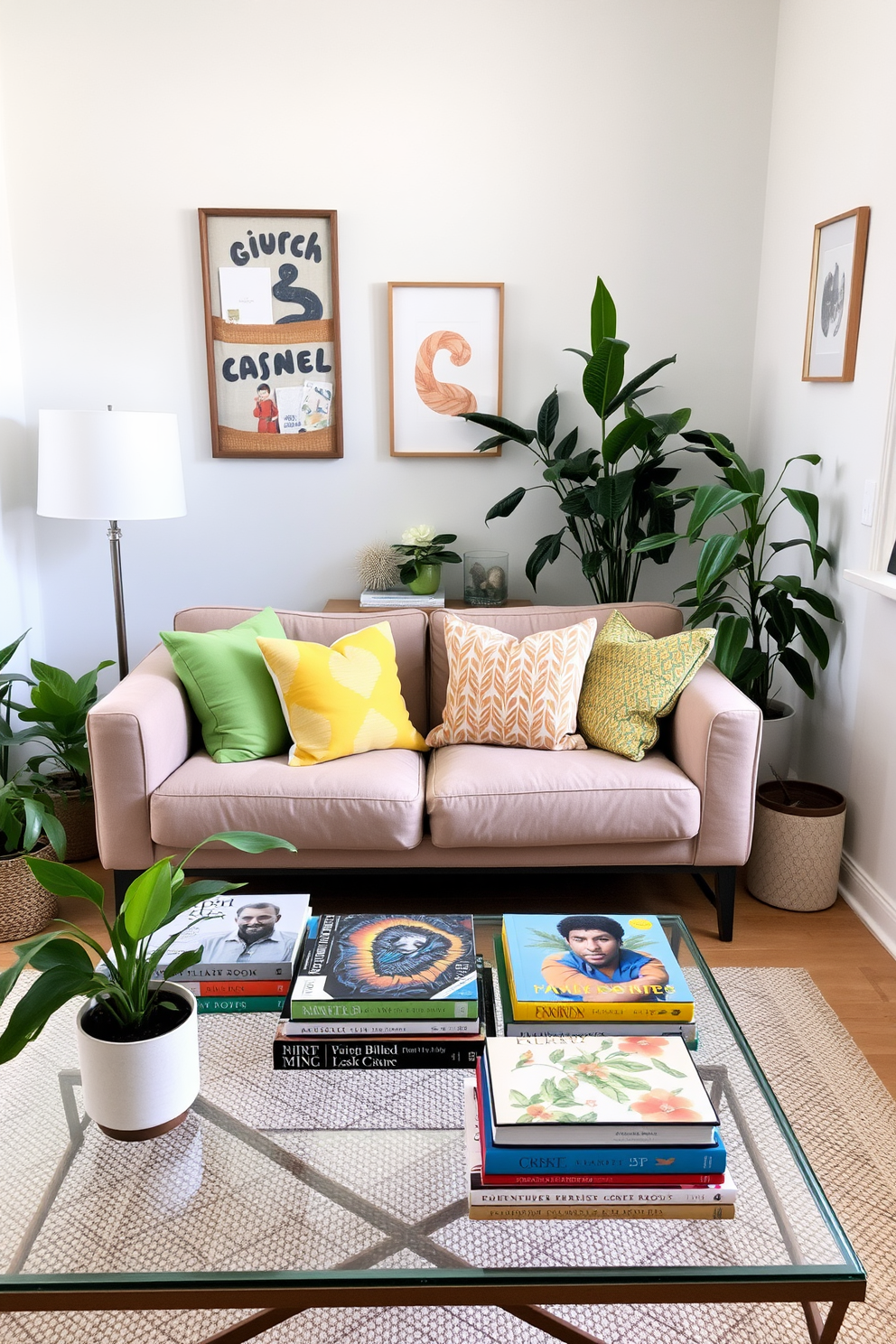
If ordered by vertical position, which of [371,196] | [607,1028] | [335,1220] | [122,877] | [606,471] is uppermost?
[371,196]

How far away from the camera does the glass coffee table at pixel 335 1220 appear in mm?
1188

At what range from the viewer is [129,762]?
2.46 meters

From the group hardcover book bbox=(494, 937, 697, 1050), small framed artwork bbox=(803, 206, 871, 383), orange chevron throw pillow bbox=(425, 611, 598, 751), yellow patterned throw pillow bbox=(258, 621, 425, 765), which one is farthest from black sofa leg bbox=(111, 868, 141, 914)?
small framed artwork bbox=(803, 206, 871, 383)

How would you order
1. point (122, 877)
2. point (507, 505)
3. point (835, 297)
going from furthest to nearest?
point (507, 505) < point (835, 297) < point (122, 877)

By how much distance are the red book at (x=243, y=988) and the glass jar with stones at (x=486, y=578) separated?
2043 millimetres

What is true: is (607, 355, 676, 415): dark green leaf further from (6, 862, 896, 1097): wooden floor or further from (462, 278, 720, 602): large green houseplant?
(6, 862, 896, 1097): wooden floor

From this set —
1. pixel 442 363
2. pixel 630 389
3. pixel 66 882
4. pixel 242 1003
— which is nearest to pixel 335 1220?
pixel 242 1003

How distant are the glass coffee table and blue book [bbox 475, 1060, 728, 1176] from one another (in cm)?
7

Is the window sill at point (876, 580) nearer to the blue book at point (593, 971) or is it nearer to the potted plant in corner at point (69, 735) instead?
the blue book at point (593, 971)

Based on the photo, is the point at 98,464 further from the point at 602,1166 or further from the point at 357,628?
the point at 602,1166

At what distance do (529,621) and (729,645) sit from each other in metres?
0.57

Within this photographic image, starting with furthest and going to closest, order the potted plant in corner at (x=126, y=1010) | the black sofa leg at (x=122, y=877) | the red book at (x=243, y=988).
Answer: the black sofa leg at (x=122, y=877) < the red book at (x=243, y=988) < the potted plant in corner at (x=126, y=1010)

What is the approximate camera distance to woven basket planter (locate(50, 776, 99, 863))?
123 inches

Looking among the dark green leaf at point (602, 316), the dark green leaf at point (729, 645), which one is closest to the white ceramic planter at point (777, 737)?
the dark green leaf at point (729, 645)
